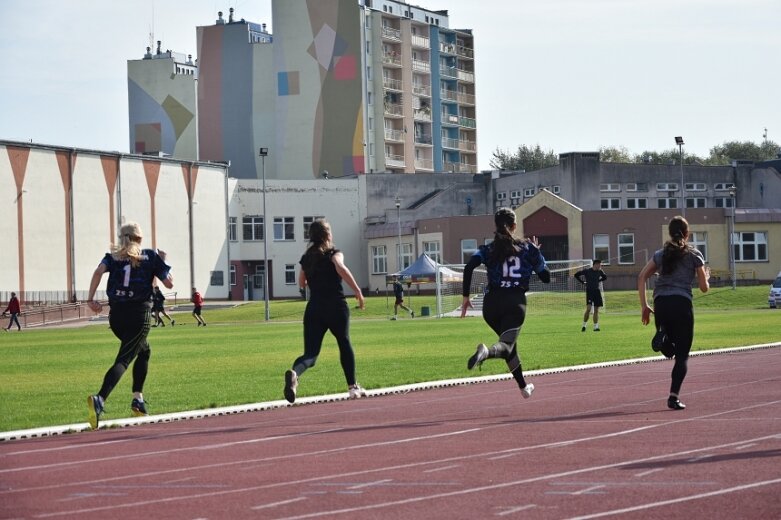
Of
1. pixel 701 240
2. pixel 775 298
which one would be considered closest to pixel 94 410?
pixel 775 298

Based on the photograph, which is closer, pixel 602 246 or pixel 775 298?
pixel 775 298

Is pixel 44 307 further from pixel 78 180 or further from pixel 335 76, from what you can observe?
pixel 335 76

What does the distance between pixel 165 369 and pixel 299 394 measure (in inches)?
303

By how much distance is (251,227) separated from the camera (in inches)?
3912

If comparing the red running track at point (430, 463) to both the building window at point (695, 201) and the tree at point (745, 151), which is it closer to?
the building window at point (695, 201)

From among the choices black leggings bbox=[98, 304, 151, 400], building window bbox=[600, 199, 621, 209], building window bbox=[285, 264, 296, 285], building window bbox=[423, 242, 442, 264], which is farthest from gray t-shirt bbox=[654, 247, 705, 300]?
building window bbox=[285, 264, 296, 285]

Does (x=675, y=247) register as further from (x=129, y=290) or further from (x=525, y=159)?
(x=525, y=159)

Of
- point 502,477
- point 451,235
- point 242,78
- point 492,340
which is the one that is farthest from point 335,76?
point 502,477

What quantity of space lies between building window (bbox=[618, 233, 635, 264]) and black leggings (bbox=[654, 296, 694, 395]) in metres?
74.1

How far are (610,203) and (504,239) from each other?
278 ft

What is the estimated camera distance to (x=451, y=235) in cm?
9156

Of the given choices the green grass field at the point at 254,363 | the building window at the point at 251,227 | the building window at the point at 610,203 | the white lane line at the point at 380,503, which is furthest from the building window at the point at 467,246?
the white lane line at the point at 380,503

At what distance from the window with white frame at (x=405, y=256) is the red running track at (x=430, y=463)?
263 ft

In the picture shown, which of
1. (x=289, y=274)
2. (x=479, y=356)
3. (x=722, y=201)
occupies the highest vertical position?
(x=722, y=201)
